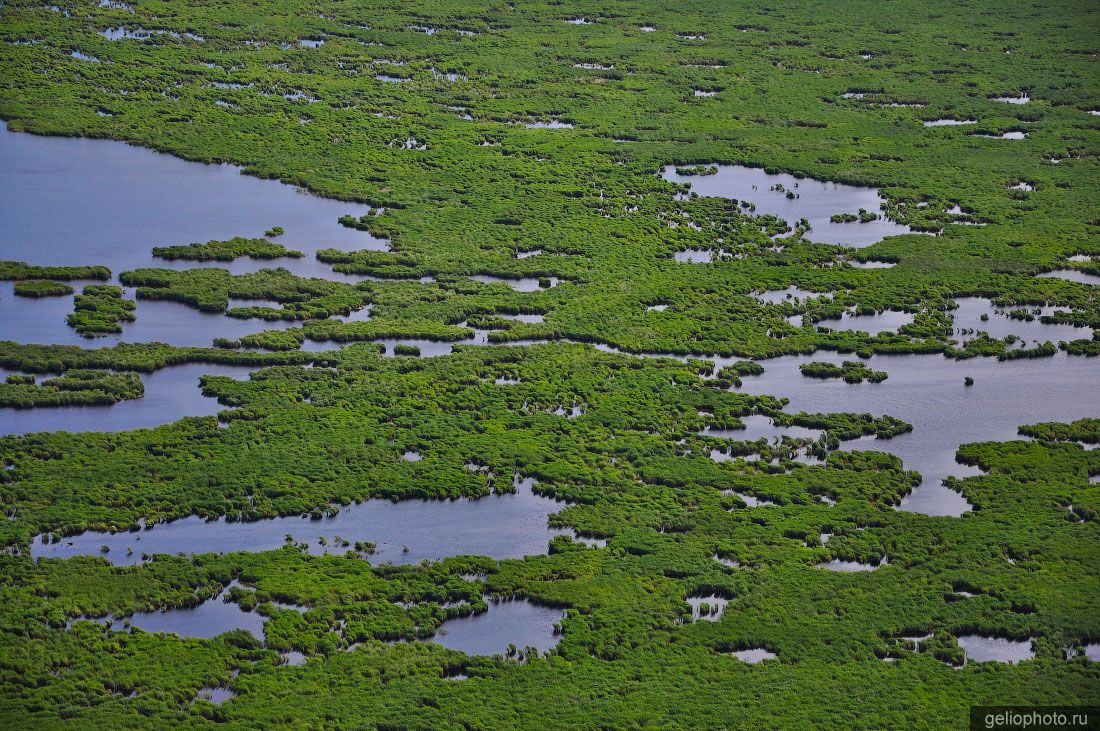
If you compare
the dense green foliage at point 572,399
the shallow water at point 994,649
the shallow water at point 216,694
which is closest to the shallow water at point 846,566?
the dense green foliage at point 572,399

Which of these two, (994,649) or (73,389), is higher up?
(73,389)

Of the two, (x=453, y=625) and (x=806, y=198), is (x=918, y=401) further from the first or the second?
(x=453, y=625)

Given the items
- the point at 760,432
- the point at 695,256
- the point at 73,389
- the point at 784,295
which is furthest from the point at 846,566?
the point at 73,389

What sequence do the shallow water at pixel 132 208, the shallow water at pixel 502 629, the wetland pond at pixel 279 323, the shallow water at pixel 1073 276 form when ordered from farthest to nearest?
1. the shallow water at pixel 1073 276
2. the shallow water at pixel 132 208
3. the wetland pond at pixel 279 323
4. the shallow water at pixel 502 629

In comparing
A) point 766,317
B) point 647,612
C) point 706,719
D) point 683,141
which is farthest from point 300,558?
point 683,141

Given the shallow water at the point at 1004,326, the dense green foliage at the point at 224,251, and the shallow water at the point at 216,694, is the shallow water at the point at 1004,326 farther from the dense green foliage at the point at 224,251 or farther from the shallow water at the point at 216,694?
the shallow water at the point at 216,694

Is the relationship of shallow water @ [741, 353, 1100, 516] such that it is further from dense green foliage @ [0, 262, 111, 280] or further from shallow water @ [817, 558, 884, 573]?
dense green foliage @ [0, 262, 111, 280]
